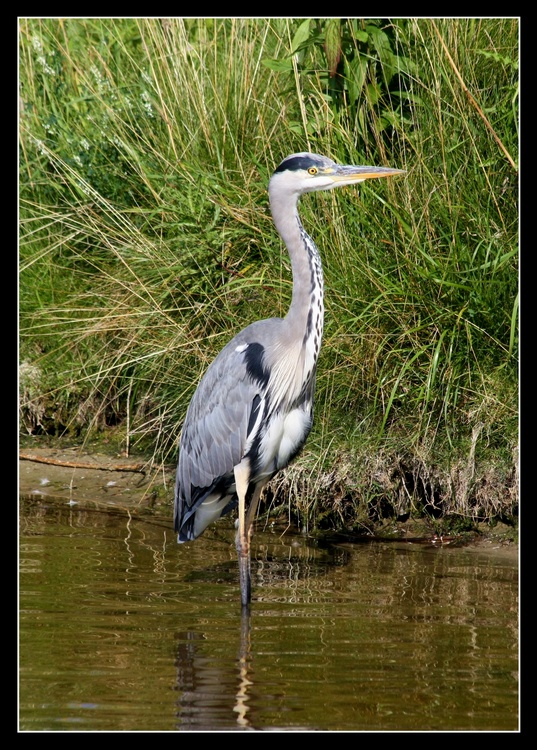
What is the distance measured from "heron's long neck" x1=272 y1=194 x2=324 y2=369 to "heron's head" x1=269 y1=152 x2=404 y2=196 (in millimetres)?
101

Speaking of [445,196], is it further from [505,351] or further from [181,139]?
[181,139]

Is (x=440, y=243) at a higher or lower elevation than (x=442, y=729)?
higher

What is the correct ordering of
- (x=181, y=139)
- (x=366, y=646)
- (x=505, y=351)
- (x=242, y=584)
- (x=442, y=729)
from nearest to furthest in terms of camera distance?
(x=442, y=729) → (x=366, y=646) → (x=242, y=584) → (x=505, y=351) → (x=181, y=139)

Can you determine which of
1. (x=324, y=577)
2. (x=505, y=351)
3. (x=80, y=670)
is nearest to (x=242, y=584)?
(x=324, y=577)

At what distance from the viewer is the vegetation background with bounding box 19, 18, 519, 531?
511 cm

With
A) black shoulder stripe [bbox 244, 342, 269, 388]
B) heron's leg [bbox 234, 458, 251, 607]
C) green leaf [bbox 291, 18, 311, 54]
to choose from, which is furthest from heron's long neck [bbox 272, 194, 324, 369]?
green leaf [bbox 291, 18, 311, 54]

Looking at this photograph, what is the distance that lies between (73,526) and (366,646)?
207cm

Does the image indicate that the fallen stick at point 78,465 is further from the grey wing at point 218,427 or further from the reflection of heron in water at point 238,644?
the grey wing at point 218,427

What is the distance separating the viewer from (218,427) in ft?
15.2

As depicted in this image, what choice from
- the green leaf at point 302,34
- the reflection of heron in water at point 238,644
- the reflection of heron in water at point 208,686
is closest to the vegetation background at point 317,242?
the green leaf at point 302,34

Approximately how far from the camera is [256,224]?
5.83m

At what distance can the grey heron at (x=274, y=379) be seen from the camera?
4.48 metres

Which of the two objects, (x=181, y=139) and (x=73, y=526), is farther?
(x=181, y=139)

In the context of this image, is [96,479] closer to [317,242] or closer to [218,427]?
[218,427]
